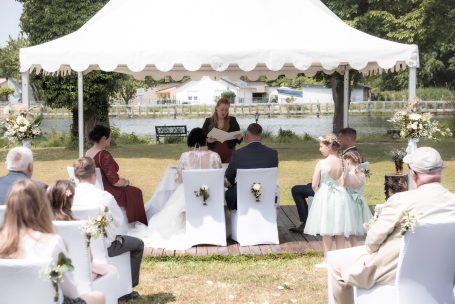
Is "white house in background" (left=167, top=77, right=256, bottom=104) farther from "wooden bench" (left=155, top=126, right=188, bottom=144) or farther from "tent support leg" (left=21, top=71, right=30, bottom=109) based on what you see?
"tent support leg" (left=21, top=71, right=30, bottom=109)

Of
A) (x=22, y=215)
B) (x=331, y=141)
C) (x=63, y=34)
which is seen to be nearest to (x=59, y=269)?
(x=22, y=215)

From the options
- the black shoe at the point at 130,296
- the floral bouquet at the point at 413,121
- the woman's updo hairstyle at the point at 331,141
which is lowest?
the black shoe at the point at 130,296

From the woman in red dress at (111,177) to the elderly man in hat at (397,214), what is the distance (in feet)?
13.1

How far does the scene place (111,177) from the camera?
838 centimetres

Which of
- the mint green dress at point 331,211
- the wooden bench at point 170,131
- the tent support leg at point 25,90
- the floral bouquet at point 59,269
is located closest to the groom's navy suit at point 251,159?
the mint green dress at point 331,211

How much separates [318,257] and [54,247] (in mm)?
4643

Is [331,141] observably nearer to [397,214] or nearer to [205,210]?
[205,210]

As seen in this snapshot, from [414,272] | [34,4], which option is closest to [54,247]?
[414,272]

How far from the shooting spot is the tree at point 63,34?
22.6 metres

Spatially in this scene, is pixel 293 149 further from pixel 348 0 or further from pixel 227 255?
pixel 227 255

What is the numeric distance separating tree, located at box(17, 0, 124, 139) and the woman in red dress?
1373 centimetres

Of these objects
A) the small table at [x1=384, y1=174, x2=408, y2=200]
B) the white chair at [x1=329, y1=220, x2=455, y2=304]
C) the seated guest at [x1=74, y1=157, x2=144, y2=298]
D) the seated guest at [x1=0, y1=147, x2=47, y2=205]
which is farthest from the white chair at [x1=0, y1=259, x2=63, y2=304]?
the small table at [x1=384, y1=174, x2=408, y2=200]

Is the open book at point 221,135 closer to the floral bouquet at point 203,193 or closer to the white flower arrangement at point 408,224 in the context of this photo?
the floral bouquet at point 203,193

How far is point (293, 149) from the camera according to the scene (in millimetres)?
25656
